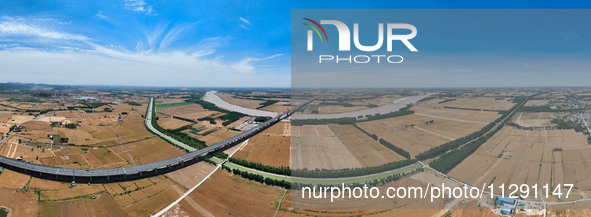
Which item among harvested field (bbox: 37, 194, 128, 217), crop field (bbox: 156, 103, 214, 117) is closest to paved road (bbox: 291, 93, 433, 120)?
harvested field (bbox: 37, 194, 128, 217)

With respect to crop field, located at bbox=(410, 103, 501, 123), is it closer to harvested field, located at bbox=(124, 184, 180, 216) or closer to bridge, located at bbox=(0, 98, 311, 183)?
bridge, located at bbox=(0, 98, 311, 183)

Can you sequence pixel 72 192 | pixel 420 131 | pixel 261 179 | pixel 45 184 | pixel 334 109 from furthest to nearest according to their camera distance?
pixel 334 109
pixel 261 179
pixel 45 184
pixel 72 192
pixel 420 131

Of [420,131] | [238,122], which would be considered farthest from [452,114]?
[238,122]

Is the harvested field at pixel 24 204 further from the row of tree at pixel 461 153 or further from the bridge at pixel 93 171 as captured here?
the row of tree at pixel 461 153

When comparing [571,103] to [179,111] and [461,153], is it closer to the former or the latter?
[461,153]

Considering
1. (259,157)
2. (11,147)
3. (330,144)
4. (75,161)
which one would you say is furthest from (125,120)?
(330,144)

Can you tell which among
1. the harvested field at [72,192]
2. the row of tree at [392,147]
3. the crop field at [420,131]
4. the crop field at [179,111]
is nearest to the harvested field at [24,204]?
the harvested field at [72,192]

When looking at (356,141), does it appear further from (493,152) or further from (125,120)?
(125,120)
